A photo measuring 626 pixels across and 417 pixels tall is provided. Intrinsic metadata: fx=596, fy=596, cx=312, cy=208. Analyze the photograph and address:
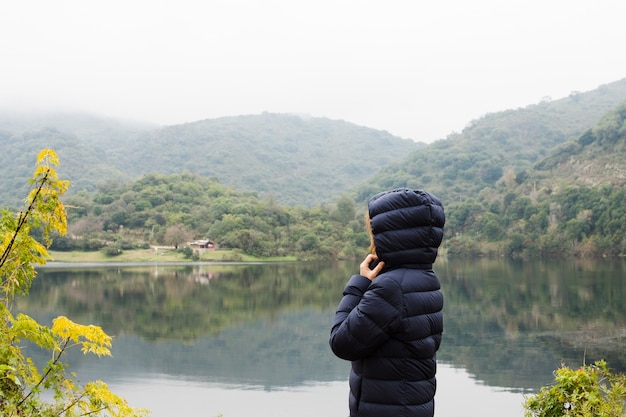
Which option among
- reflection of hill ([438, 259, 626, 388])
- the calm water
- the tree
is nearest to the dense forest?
the calm water

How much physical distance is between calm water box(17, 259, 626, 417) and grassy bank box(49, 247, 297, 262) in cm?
2794

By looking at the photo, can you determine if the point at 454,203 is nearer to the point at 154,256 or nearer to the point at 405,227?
the point at 154,256

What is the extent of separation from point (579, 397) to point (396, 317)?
227 cm

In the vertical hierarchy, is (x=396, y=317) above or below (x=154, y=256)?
above

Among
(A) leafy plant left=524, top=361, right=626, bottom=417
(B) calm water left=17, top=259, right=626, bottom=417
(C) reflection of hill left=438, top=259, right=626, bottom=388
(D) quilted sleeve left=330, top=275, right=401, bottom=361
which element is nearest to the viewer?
(D) quilted sleeve left=330, top=275, right=401, bottom=361

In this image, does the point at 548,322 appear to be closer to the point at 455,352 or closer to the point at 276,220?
the point at 455,352

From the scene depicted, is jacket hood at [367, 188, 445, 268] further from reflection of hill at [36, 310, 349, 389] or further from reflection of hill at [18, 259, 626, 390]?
reflection of hill at [36, 310, 349, 389]

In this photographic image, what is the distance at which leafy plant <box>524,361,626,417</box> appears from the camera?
3730 millimetres

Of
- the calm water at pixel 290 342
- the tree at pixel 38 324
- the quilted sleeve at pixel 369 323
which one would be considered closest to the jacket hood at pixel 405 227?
the quilted sleeve at pixel 369 323

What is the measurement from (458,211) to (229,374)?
6462cm

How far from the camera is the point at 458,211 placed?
7531 cm

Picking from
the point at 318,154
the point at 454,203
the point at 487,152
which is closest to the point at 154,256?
the point at 454,203

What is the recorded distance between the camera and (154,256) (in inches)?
2430

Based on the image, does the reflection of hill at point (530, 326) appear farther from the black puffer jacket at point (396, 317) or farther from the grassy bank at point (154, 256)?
the grassy bank at point (154, 256)
